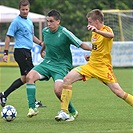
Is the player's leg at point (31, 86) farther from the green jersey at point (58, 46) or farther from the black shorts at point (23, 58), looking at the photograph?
the black shorts at point (23, 58)

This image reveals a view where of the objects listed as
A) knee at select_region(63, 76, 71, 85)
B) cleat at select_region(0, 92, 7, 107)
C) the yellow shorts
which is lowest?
cleat at select_region(0, 92, 7, 107)

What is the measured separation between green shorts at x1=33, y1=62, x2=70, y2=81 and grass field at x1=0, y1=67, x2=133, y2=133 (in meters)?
0.72

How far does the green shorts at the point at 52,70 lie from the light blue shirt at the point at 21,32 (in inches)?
68.8

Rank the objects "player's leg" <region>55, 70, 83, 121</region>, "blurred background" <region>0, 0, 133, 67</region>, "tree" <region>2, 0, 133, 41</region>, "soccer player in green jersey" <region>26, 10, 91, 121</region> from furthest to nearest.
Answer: "tree" <region>2, 0, 133, 41</region>, "blurred background" <region>0, 0, 133, 67</region>, "soccer player in green jersey" <region>26, 10, 91, 121</region>, "player's leg" <region>55, 70, 83, 121</region>

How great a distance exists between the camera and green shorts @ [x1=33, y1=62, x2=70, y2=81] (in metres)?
9.95

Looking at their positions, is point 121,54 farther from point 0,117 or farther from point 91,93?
point 0,117

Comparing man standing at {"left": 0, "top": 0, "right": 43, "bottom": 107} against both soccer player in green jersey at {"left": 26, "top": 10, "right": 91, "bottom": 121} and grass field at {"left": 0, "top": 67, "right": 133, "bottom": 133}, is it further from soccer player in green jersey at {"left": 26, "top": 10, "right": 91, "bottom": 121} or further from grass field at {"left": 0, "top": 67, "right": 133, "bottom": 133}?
soccer player in green jersey at {"left": 26, "top": 10, "right": 91, "bottom": 121}

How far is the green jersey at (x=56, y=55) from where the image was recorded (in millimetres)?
9922

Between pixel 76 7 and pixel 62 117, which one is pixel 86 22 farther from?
pixel 62 117

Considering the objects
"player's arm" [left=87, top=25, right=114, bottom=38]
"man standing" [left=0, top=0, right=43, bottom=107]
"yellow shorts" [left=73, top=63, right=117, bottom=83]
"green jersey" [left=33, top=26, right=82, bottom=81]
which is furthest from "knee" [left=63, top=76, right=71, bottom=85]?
"man standing" [left=0, top=0, right=43, bottom=107]

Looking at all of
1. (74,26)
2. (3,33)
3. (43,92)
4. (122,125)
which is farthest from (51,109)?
(74,26)

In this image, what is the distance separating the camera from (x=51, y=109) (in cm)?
1144

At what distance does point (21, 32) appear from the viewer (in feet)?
38.1

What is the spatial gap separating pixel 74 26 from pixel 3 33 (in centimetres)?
682
